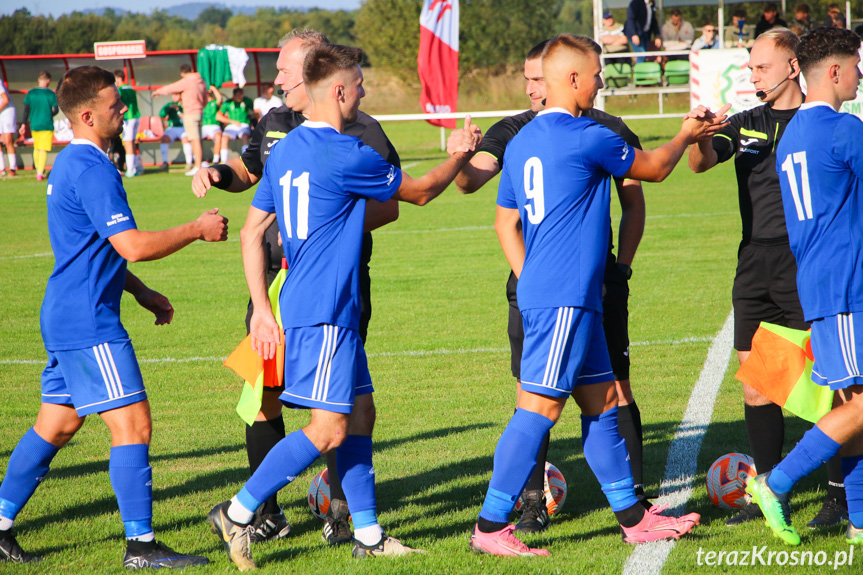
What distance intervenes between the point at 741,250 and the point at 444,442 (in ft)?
7.02

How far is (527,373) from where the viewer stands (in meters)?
3.60

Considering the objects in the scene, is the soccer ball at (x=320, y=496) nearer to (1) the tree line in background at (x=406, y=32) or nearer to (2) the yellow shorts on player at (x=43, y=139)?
(2) the yellow shorts on player at (x=43, y=139)

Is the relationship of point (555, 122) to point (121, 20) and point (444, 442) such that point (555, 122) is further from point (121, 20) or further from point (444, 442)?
point (121, 20)

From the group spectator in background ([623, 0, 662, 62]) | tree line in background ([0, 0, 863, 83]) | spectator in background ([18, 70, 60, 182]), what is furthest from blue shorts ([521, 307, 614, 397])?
tree line in background ([0, 0, 863, 83])

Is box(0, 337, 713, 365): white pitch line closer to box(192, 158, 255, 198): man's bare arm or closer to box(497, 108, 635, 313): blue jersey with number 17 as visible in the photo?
box(192, 158, 255, 198): man's bare arm

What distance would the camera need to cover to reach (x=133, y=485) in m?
3.63

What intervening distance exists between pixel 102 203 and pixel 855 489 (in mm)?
3360

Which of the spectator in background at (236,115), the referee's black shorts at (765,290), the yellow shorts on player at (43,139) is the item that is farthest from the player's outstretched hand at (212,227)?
the spectator in background at (236,115)

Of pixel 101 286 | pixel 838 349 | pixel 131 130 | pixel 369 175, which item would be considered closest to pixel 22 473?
pixel 101 286

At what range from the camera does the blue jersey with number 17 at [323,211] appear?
136 inches

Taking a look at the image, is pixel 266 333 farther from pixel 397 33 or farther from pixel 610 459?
pixel 397 33

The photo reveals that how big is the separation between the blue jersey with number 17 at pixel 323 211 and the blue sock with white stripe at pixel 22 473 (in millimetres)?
1290

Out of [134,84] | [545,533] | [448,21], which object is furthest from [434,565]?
[134,84]

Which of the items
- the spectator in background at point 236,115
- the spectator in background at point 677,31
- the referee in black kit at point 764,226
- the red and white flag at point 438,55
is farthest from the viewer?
the spectator in background at point 677,31
